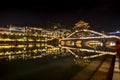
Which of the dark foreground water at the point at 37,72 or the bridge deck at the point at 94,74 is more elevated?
the dark foreground water at the point at 37,72

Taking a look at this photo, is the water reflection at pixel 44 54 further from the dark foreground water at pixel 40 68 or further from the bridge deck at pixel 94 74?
the bridge deck at pixel 94 74

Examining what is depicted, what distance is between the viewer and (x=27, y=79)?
34.5 ft

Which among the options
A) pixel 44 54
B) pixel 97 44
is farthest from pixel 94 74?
pixel 97 44

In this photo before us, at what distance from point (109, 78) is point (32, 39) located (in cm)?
10091

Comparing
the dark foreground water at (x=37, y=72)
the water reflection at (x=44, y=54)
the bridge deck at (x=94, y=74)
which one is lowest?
the bridge deck at (x=94, y=74)

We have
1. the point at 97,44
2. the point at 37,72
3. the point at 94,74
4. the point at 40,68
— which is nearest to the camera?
the point at 94,74

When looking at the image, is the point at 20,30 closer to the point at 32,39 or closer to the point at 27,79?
the point at 32,39

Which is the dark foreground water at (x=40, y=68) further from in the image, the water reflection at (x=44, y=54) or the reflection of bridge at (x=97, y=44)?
the reflection of bridge at (x=97, y=44)

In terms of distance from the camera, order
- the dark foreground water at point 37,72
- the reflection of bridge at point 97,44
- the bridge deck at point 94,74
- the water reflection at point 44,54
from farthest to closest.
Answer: the reflection of bridge at point 97,44
the water reflection at point 44,54
the bridge deck at point 94,74
the dark foreground water at point 37,72

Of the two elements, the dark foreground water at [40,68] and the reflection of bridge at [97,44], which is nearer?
the dark foreground water at [40,68]

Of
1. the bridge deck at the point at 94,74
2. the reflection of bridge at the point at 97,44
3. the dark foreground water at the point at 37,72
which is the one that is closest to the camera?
the dark foreground water at the point at 37,72

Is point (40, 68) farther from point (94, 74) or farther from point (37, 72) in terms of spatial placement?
point (94, 74)

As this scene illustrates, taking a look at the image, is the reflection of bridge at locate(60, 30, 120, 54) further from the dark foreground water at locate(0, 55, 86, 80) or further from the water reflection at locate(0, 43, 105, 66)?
the dark foreground water at locate(0, 55, 86, 80)

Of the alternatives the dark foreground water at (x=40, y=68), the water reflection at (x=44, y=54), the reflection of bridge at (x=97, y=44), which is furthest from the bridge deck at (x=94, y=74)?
the reflection of bridge at (x=97, y=44)
